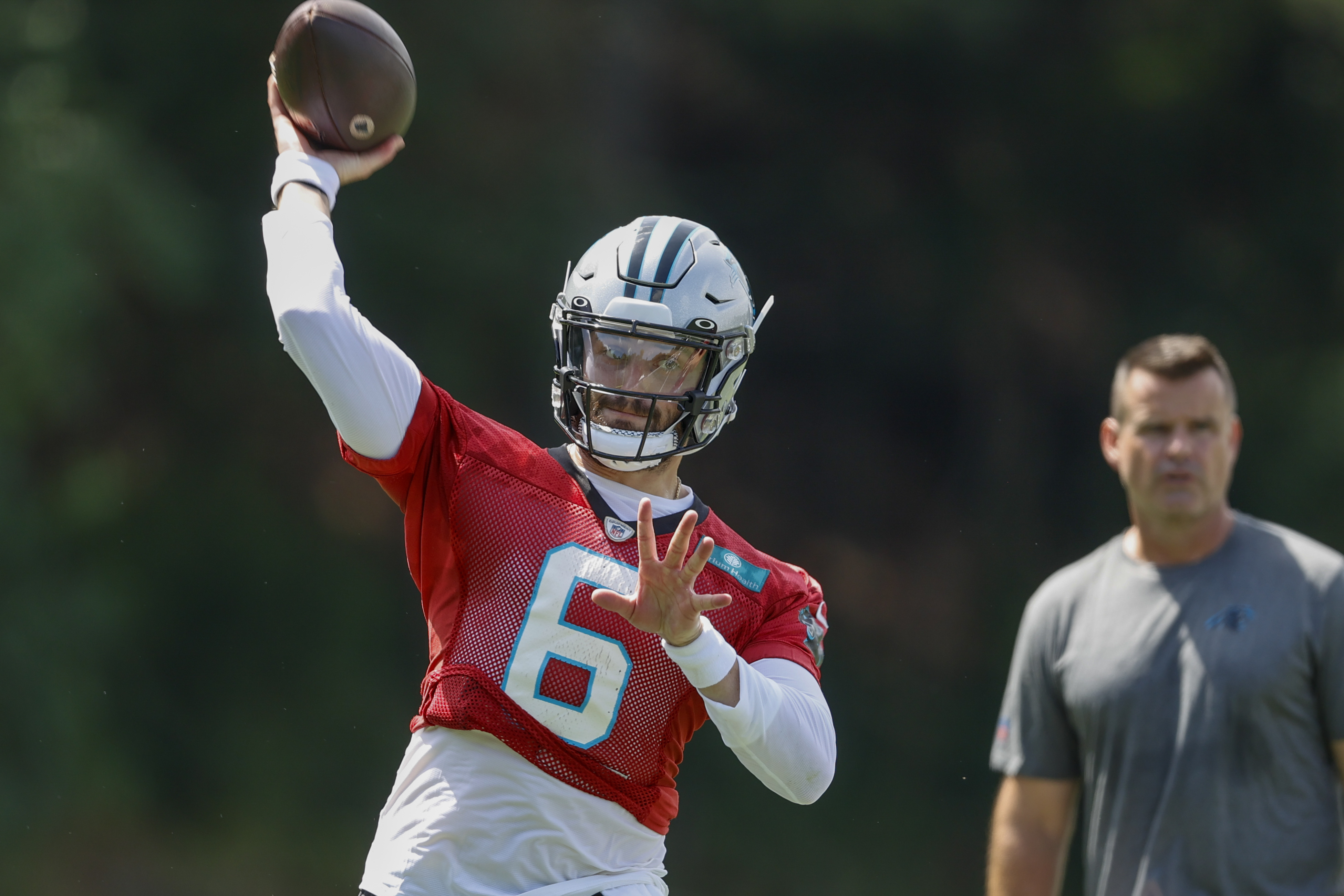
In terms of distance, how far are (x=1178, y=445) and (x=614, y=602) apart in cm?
185

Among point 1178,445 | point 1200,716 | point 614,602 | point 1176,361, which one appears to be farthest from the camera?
point 1176,361

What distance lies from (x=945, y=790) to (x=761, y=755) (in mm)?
9813

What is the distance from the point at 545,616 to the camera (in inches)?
122

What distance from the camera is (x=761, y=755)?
9.77ft

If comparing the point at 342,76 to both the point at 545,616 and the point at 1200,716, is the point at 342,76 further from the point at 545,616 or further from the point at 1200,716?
the point at 1200,716

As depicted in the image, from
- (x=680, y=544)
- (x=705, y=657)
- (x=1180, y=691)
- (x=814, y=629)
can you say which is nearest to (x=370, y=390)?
(x=680, y=544)

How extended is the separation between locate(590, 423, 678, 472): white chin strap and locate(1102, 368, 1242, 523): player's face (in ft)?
4.27

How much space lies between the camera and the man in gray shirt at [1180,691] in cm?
368

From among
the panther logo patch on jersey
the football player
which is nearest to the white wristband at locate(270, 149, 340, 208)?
the football player

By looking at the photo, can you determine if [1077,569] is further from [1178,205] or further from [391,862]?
[1178,205]

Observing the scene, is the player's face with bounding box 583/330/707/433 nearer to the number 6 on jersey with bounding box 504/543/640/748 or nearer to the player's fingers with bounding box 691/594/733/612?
the number 6 on jersey with bounding box 504/543/640/748

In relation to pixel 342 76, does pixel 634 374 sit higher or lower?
lower

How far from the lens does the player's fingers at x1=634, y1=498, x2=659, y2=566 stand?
2.79m

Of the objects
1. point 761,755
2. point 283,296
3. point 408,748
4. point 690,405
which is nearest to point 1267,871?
point 761,755
